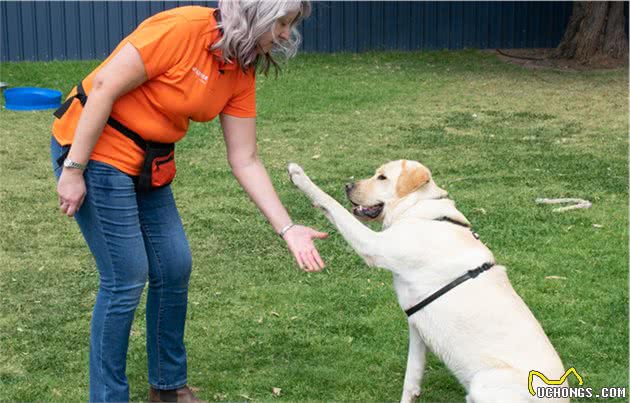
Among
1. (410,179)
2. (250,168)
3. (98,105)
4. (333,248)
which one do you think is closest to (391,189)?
(410,179)

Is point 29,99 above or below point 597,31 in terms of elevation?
below

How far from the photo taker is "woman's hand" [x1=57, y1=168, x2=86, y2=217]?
12.1 ft

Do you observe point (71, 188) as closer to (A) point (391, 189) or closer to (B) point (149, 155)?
(B) point (149, 155)

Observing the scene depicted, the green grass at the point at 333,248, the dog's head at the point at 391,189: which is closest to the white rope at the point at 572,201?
the green grass at the point at 333,248

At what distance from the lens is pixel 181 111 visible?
149 inches

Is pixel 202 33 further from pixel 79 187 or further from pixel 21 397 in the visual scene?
pixel 21 397

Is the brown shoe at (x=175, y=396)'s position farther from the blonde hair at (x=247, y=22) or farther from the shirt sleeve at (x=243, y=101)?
the blonde hair at (x=247, y=22)

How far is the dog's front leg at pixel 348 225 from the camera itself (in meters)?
4.29

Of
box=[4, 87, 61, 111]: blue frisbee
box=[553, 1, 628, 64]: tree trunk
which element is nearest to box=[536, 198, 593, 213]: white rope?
box=[4, 87, 61, 111]: blue frisbee

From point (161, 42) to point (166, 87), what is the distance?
180mm

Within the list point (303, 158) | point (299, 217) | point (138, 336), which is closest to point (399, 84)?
point (303, 158)

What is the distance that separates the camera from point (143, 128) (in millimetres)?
3795

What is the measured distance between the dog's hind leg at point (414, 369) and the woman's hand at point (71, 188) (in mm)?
1625

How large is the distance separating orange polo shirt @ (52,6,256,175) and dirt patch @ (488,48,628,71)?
12.1 meters
